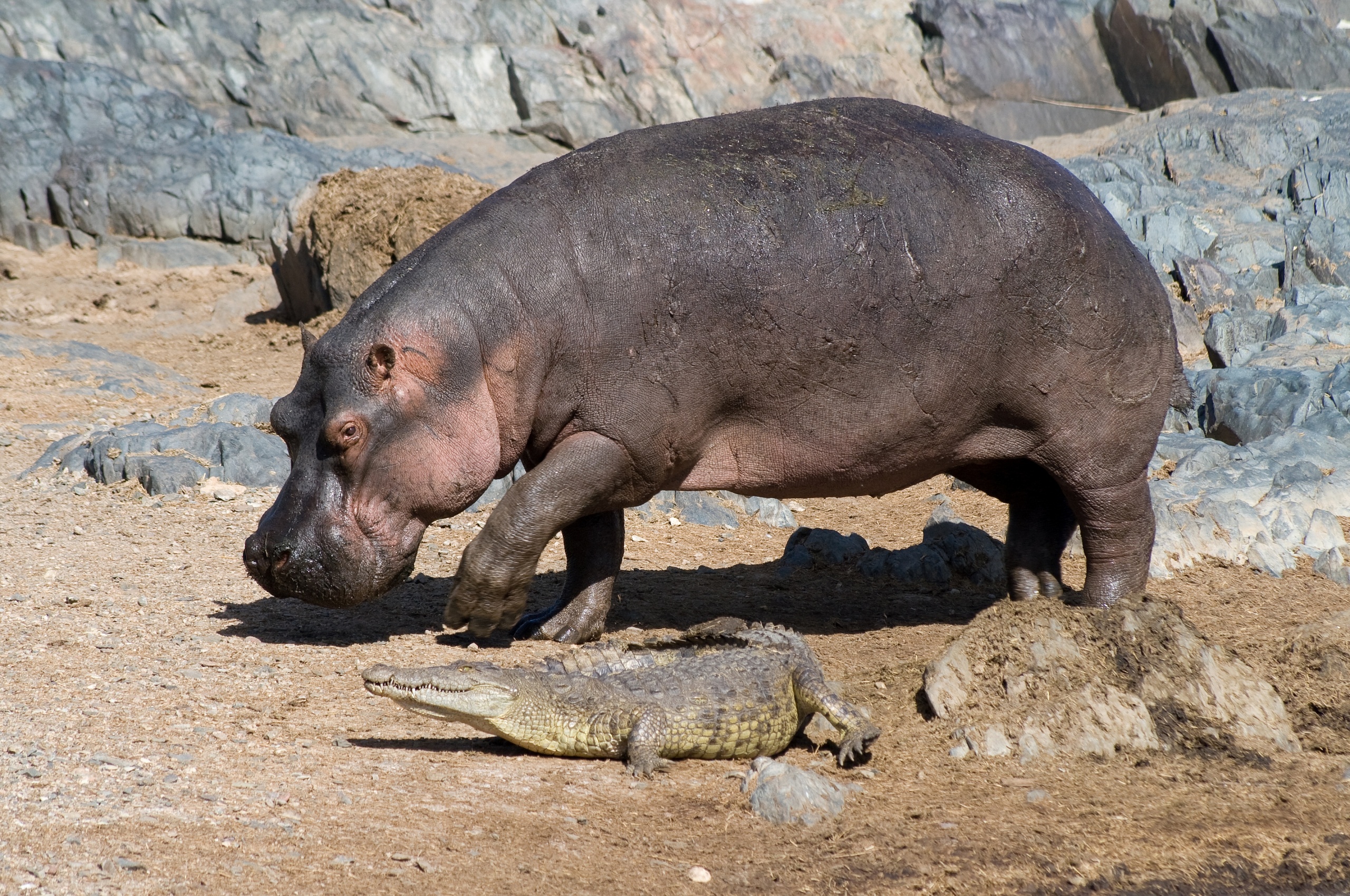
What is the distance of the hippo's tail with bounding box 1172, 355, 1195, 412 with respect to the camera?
634 centimetres

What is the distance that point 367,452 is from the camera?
5.34 metres

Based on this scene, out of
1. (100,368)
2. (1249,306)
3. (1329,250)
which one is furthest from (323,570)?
(1329,250)

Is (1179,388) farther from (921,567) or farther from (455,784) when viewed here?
(455,784)

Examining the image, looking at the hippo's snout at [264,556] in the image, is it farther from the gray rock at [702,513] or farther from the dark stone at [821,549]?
the gray rock at [702,513]

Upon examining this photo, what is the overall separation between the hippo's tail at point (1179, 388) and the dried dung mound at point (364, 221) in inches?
328

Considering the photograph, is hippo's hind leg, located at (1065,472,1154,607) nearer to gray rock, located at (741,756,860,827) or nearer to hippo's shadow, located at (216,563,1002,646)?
hippo's shadow, located at (216,563,1002,646)

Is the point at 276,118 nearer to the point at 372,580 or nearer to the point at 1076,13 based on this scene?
the point at 1076,13

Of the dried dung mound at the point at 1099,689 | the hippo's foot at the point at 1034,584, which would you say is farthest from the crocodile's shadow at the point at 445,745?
the hippo's foot at the point at 1034,584

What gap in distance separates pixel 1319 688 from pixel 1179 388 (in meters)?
1.93

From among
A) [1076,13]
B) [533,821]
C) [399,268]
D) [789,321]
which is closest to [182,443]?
[399,268]

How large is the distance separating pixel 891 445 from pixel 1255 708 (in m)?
1.91

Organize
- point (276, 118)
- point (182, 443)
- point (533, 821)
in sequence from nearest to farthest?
point (533, 821)
point (182, 443)
point (276, 118)

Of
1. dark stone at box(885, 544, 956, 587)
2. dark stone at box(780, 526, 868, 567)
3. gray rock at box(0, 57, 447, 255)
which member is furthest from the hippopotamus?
gray rock at box(0, 57, 447, 255)

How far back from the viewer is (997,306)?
574 centimetres
